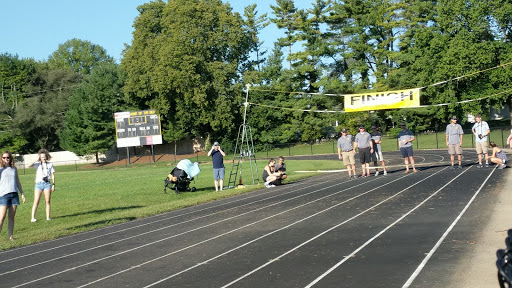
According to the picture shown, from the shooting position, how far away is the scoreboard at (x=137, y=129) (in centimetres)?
5772

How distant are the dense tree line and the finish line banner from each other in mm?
24266

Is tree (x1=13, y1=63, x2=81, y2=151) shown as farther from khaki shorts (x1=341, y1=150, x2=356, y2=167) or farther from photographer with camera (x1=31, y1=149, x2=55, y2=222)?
photographer with camera (x1=31, y1=149, x2=55, y2=222)

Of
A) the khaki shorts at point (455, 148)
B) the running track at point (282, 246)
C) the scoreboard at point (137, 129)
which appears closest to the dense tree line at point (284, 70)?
the scoreboard at point (137, 129)

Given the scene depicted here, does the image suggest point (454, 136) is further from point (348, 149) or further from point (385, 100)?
point (385, 100)

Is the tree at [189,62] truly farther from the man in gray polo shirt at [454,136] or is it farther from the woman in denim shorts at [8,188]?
the woman in denim shorts at [8,188]

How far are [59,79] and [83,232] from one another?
79692 mm

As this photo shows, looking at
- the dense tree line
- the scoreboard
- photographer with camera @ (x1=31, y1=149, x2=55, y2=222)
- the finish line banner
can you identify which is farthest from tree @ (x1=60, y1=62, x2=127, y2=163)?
photographer with camera @ (x1=31, y1=149, x2=55, y2=222)

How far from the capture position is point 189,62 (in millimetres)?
65312

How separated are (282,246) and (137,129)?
163 ft

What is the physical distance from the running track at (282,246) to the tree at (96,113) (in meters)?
57.6

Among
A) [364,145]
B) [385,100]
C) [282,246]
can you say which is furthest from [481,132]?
[282,246]

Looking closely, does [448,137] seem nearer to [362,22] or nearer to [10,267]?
[10,267]

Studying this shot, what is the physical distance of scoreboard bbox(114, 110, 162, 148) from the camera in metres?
57.7

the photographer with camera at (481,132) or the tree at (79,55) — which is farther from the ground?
the tree at (79,55)
